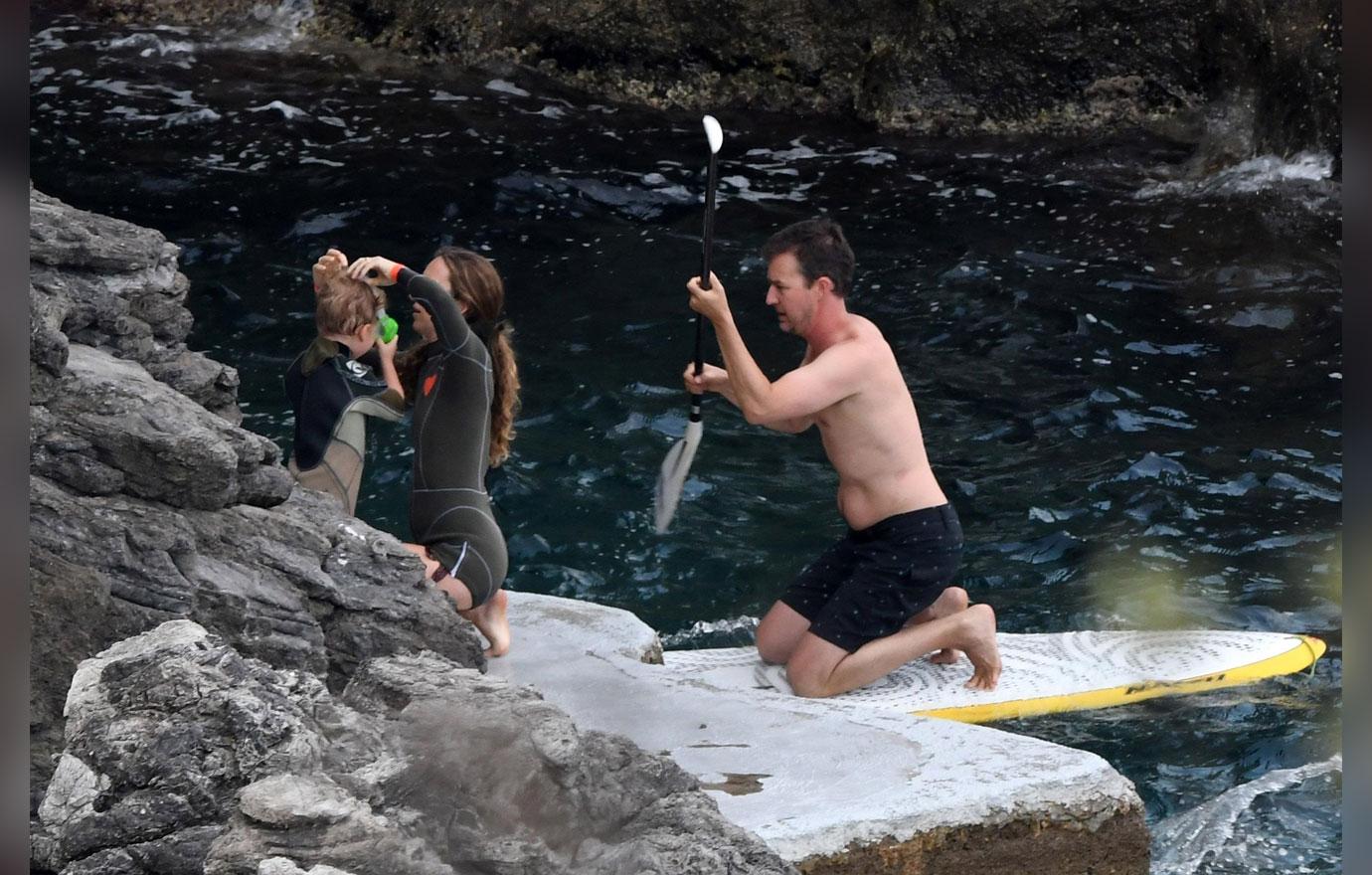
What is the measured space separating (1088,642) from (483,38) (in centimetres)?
928

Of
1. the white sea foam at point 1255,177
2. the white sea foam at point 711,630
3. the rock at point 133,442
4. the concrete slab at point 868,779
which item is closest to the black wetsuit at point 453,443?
the concrete slab at point 868,779

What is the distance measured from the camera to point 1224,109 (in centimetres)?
1242

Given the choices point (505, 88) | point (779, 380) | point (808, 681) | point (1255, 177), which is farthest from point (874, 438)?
point (505, 88)

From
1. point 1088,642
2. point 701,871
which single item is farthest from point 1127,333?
point 701,871

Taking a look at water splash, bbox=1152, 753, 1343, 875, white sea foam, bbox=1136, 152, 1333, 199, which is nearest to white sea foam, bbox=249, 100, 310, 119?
white sea foam, bbox=1136, 152, 1333, 199

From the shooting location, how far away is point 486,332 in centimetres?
543

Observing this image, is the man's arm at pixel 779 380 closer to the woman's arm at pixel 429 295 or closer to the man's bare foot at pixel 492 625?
the woman's arm at pixel 429 295

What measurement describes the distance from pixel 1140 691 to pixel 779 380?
184cm

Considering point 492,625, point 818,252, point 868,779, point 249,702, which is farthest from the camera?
point 818,252

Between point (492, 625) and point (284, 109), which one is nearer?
point (492, 625)

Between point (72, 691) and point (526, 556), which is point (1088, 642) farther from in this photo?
point (72, 691)

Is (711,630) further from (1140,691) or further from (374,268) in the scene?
(374,268)

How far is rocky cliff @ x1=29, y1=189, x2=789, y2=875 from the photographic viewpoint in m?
2.53

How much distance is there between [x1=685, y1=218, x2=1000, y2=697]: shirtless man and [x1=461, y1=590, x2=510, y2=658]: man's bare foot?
3.42 ft
